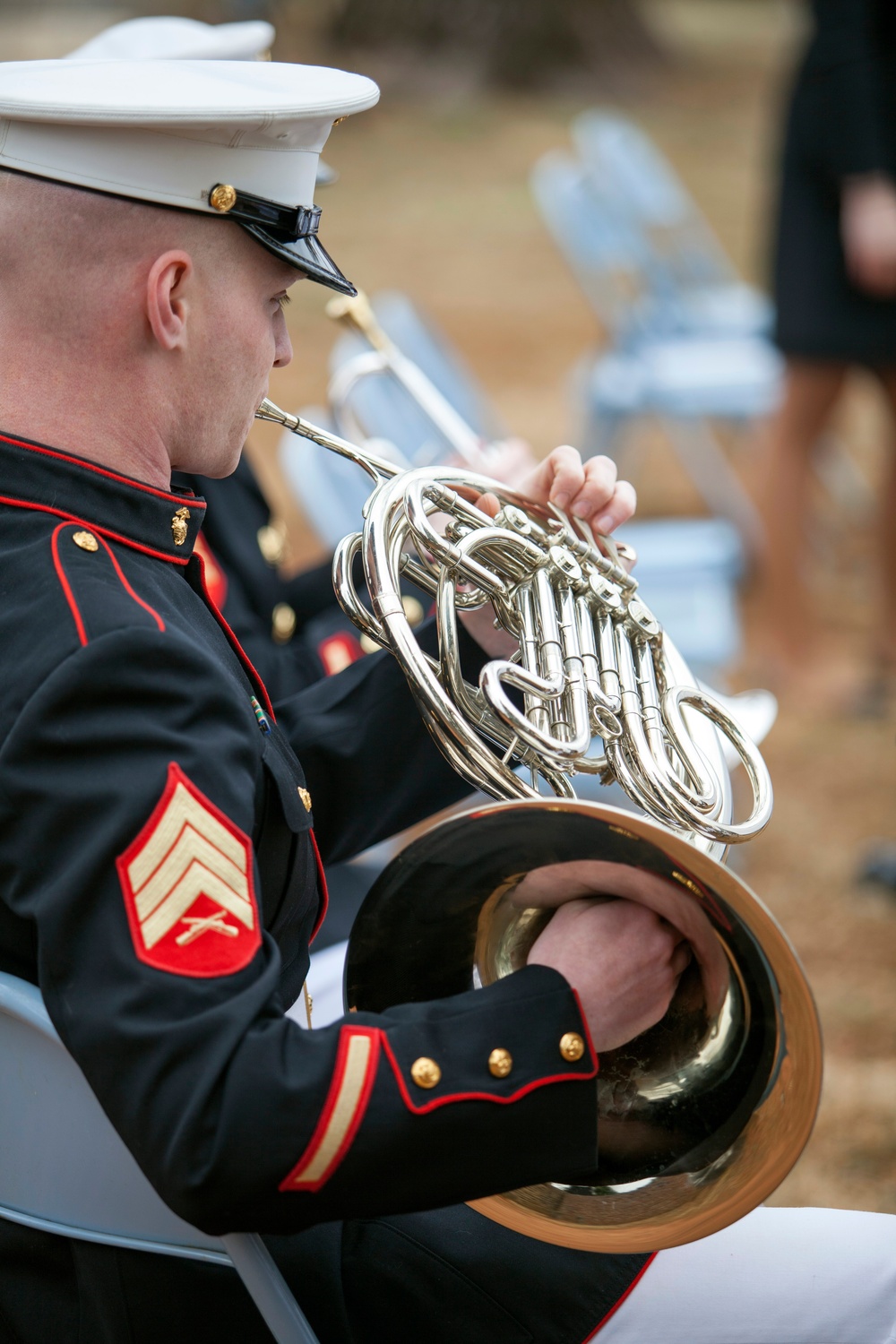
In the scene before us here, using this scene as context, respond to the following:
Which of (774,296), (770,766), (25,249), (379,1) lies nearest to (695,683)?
(25,249)

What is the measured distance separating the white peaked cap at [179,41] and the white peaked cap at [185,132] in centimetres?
115

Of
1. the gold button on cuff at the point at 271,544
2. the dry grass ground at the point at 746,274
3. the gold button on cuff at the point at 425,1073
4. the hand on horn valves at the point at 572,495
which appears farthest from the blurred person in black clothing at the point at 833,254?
the gold button on cuff at the point at 425,1073

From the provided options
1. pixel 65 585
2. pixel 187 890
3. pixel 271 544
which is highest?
pixel 65 585

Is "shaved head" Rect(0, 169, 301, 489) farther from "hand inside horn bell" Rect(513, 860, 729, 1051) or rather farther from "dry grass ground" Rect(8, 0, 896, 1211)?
"dry grass ground" Rect(8, 0, 896, 1211)

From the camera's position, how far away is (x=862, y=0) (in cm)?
348

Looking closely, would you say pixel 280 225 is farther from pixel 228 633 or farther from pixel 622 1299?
pixel 622 1299

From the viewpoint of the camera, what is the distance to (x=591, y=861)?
3.64 ft

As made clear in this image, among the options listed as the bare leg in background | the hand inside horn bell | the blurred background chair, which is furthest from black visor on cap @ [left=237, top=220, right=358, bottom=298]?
the blurred background chair

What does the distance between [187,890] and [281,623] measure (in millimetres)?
1470

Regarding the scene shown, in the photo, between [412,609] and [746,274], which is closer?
[412,609]

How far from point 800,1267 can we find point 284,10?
14.7 meters

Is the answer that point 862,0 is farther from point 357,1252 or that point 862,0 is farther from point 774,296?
point 357,1252

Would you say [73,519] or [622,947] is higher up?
[73,519]

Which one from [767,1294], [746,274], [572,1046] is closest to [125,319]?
[572,1046]
